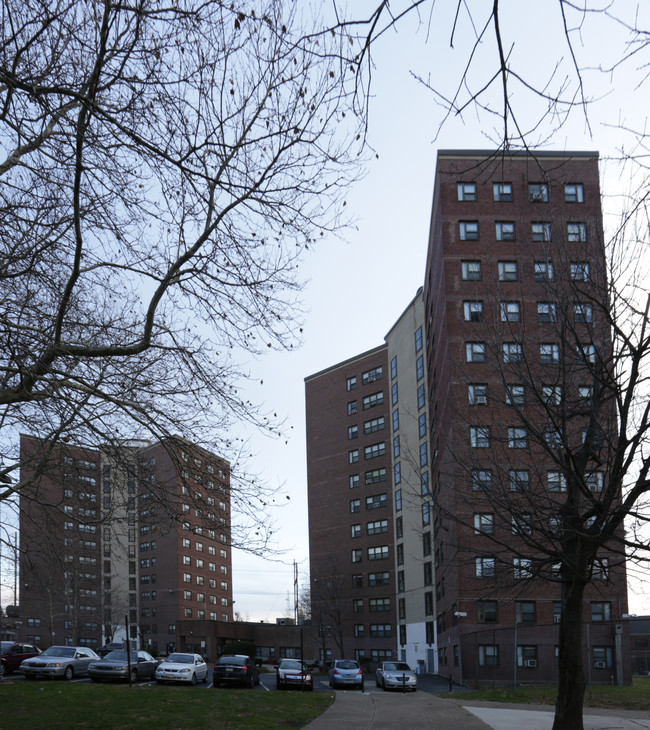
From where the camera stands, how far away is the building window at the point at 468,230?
48062mm

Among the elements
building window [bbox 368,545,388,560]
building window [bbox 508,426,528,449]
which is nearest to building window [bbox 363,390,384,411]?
building window [bbox 368,545,388,560]

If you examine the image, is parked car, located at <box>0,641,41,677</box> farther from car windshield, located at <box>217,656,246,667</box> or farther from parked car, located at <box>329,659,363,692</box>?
parked car, located at <box>329,659,363,692</box>

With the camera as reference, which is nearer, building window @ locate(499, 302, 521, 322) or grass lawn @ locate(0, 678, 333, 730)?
building window @ locate(499, 302, 521, 322)

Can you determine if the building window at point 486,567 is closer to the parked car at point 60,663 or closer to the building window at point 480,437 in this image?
the building window at point 480,437

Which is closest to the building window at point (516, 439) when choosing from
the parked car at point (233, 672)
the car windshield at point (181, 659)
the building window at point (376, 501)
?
the parked car at point (233, 672)

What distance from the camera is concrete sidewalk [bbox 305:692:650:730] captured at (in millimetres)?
18078

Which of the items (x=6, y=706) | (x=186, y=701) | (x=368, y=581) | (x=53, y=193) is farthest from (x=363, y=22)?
(x=368, y=581)

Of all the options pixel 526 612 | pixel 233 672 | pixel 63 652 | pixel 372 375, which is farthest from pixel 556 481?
pixel 372 375

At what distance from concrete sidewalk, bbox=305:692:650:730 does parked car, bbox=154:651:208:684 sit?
9.32m

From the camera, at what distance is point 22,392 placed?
420 inches

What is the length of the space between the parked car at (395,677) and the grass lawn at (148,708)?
9.33 m

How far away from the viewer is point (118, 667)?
3155cm

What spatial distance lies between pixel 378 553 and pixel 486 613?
106 feet

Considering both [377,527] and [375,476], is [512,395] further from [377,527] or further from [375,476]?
[375,476]
